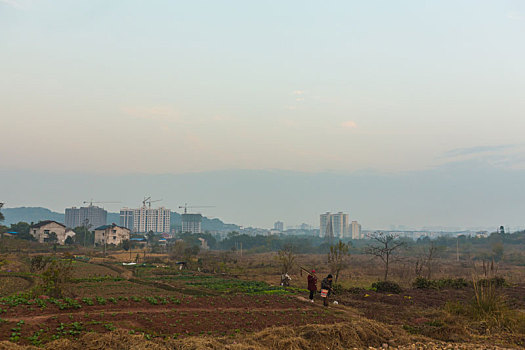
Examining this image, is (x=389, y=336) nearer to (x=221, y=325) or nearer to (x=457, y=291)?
(x=221, y=325)

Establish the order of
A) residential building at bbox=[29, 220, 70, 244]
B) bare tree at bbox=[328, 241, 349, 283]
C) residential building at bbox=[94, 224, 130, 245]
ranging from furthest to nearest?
1. residential building at bbox=[94, 224, 130, 245]
2. residential building at bbox=[29, 220, 70, 244]
3. bare tree at bbox=[328, 241, 349, 283]

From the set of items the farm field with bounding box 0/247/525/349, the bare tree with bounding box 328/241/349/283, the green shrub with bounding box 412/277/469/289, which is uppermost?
the bare tree with bounding box 328/241/349/283

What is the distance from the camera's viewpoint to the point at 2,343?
9.97 m

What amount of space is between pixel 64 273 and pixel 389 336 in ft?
42.0

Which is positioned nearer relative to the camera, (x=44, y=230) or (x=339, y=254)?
(x=339, y=254)

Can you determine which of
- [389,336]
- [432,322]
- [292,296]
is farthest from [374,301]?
[389,336]

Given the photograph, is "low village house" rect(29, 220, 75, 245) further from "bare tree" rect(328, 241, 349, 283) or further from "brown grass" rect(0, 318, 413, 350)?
"brown grass" rect(0, 318, 413, 350)

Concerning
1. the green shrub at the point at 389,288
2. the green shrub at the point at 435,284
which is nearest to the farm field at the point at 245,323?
the green shrub at the point at 389,288

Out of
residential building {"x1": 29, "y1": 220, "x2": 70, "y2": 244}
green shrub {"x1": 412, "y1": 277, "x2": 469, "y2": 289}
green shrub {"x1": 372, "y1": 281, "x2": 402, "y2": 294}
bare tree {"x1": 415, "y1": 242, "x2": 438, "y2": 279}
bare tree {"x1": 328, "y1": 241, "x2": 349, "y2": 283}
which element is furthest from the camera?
residential building {"x1": 29, "y1": 220, "x2": 70, "y2": 244}

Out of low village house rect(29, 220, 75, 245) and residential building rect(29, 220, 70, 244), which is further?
residential building rect(29, 220, 70, 244)

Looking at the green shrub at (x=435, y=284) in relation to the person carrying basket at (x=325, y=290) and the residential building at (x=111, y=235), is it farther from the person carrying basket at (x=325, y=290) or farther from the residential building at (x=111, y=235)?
the residential building at (x=111, y=235)

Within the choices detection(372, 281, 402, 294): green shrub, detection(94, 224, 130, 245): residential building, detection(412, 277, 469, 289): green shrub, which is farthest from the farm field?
detection(94, 224, 130, 245): residential building

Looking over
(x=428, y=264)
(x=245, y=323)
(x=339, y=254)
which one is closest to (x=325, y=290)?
(x=245, y=323)

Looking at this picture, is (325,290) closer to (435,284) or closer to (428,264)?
(435,284)
